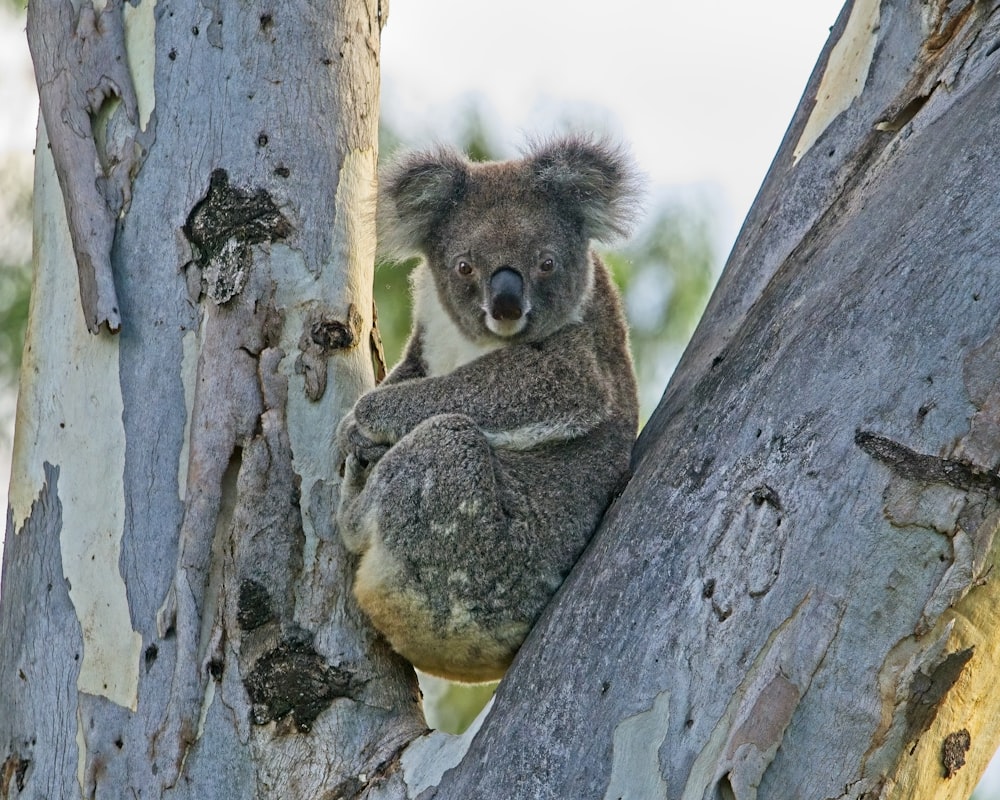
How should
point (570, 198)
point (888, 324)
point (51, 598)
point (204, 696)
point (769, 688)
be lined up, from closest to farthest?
point (769, 688) → point (888, 324) → point (204, 696) → point (51, 598) → point (570, 198)

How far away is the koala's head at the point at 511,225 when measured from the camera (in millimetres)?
4355

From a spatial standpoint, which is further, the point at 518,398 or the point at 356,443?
the point at 518,398

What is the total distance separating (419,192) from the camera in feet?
15.1

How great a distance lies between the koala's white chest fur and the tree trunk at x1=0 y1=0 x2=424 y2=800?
604 millimetres

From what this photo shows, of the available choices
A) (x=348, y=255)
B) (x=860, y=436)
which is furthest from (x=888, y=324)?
(x=348, y=255)

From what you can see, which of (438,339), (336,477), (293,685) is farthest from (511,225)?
(293,685)

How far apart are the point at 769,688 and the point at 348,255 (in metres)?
2.12

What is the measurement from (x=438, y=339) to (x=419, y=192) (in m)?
0.59

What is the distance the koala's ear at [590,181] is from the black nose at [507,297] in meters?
0.46

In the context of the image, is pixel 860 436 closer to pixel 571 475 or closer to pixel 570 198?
pixel 571 475

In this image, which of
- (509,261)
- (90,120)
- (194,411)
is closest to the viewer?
(194,411)

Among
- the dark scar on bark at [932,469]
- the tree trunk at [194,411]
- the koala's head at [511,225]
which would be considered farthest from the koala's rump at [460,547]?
the dark scar on bark at [932,469]

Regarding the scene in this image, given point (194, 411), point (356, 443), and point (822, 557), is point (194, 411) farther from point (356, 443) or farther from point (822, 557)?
point (822, 557)

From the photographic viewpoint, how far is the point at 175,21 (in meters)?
3.96
